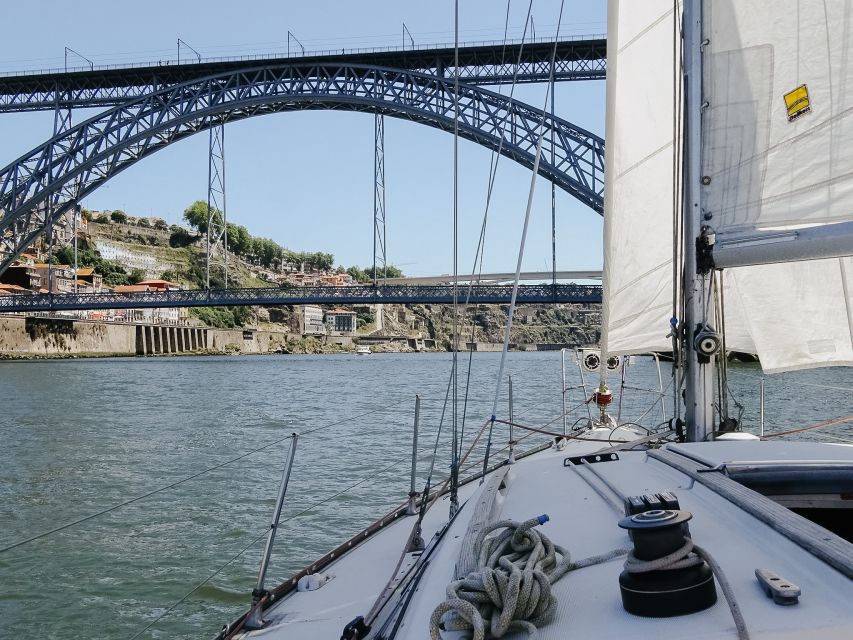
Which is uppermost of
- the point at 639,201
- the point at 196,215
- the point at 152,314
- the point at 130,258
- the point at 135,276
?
the point at 196,215

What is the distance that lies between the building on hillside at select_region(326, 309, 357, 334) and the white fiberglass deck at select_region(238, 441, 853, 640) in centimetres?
9925

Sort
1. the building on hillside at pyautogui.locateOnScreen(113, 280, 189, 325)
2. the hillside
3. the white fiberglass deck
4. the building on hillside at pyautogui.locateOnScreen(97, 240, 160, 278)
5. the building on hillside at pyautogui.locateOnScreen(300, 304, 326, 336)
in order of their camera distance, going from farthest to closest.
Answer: the building on hillside at pyautogui.locateOnScreen(300, 304, 326, 336), the building on hillside at pyautogui.locateOnScreen(97, 240, 160, 278), the hillside, the building on hillside at pyautogui.locateOnScreen(113, 280, 189, 325), the white fiberglass deck

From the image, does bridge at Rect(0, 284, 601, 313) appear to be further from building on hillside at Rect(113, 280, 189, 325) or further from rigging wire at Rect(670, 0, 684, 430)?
rigging wire at Rect(670, 0, 684, 430)

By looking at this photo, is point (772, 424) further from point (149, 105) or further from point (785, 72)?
point (149, 105)

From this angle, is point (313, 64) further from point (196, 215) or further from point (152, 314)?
point (196, 215)

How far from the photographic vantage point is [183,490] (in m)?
7.52

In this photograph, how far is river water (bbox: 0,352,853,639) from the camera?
4.59m

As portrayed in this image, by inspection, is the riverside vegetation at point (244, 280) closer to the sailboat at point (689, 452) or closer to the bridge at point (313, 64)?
the bridge at point (313, 64)

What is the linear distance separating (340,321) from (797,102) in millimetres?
101154

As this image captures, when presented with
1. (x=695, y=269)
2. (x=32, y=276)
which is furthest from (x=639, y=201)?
(x=32, y=276)

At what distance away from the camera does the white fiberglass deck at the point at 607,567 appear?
4.17 feet

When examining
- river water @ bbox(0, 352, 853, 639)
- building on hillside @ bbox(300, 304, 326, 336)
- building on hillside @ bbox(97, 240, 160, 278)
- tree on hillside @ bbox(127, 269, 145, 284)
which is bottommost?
river water @ bbox(0, 352, 853, 639)

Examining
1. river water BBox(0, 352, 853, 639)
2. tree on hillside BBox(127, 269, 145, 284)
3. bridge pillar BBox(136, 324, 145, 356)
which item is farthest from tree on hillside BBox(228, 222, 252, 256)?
river water BBox(0, 352, 853, 639)

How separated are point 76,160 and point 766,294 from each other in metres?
37.7
